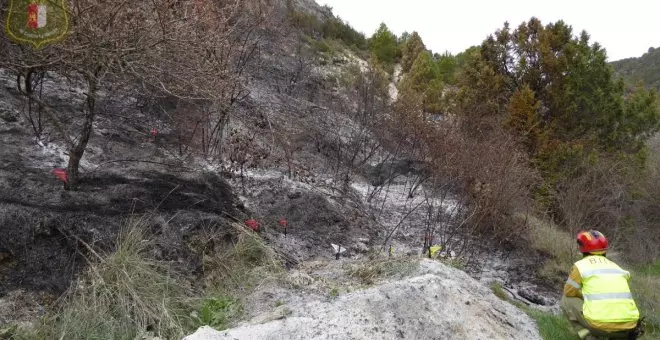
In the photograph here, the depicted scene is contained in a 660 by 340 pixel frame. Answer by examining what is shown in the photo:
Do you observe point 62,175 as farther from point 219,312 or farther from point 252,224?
point 219,312

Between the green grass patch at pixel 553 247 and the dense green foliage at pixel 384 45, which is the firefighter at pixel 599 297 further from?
the dense green foliage at pixel 384 45

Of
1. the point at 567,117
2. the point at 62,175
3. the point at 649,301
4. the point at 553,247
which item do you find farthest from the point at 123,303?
the point at 567,117

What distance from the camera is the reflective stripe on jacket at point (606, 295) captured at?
→ 4.30 metres

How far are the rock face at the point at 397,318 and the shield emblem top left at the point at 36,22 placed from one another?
2836mm

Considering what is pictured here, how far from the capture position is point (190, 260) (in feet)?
18.3

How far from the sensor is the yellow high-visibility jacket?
14.1ft

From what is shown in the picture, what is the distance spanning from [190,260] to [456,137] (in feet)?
20.2

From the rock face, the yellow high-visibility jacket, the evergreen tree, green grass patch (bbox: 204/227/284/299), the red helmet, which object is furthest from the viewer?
the evergreen tree

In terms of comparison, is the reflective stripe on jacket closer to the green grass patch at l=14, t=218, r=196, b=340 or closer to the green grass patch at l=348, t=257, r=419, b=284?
the green grass patch at l=348, t=257, r=419, b=284

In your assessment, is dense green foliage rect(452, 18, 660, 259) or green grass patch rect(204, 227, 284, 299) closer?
green grass patch rect(204, 227, 284, 299)

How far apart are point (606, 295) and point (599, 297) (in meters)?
0.06

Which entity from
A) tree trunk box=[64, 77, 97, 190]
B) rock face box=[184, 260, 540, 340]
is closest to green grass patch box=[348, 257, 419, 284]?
rock face box=[184, 260, 540, 340]

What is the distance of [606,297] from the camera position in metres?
4.36

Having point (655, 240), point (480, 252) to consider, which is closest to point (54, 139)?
point (480, 252)
